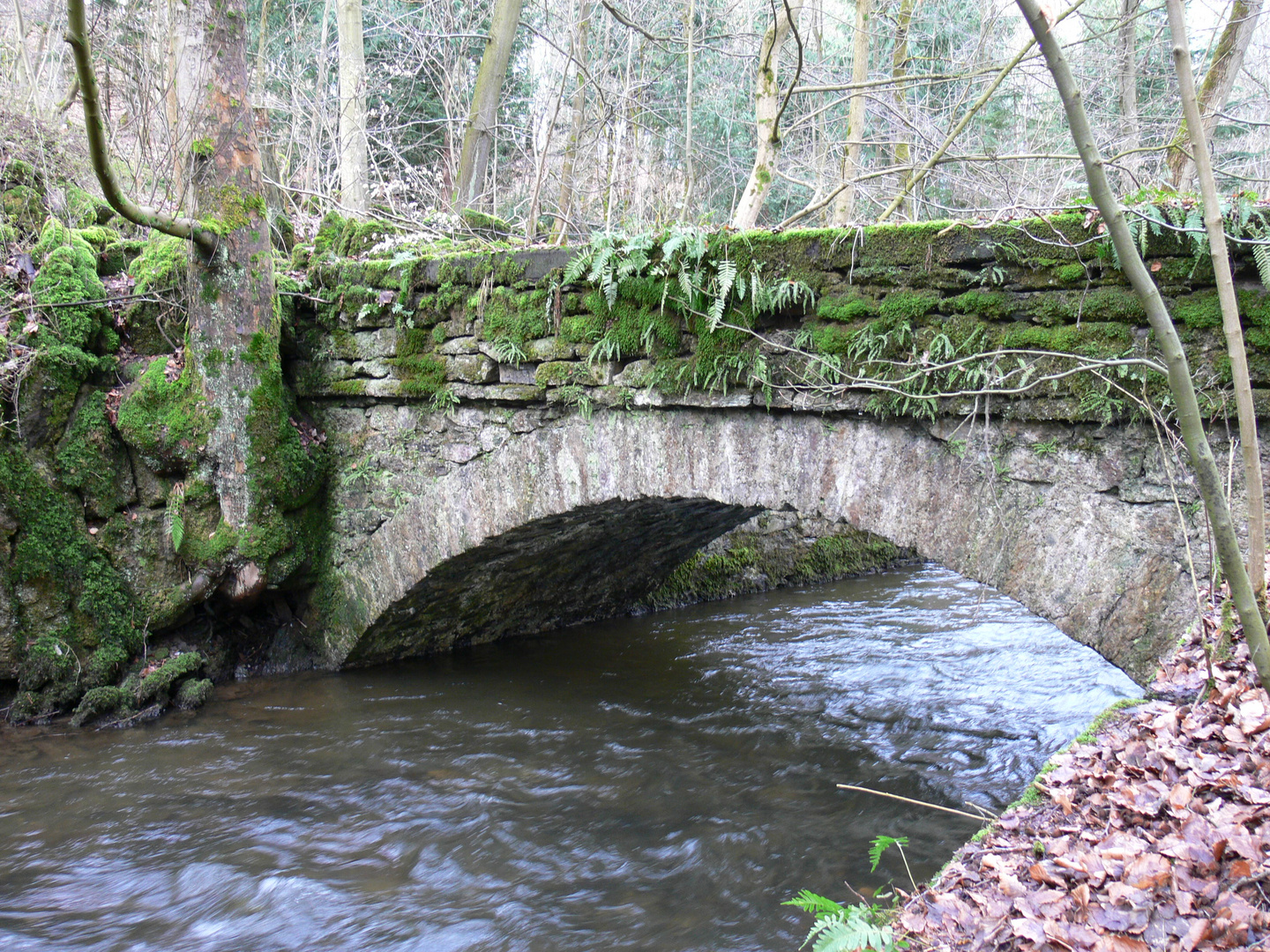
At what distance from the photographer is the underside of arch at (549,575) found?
543 cm

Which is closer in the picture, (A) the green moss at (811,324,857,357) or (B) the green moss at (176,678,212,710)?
(A) the green moss at (811,324,857,357)

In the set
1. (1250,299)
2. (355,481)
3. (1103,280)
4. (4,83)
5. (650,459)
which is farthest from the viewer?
(4,83)

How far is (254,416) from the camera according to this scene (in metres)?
5.47

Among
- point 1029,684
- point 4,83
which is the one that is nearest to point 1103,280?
point 1029,684

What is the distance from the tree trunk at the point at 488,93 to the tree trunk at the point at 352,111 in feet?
3.79

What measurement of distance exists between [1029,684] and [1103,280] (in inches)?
145

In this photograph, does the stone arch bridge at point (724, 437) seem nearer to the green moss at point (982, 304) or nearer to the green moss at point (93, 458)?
the green moss at point (982, 304)

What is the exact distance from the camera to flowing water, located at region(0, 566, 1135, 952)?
138 inches

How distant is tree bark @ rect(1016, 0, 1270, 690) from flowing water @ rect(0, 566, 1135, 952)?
4.67 feet

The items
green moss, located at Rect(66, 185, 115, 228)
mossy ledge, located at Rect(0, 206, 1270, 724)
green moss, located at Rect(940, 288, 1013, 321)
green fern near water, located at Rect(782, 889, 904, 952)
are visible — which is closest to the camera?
green fern near water, located at Rect(782, 889, 904, 952)

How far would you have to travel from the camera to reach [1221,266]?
6.84 feet

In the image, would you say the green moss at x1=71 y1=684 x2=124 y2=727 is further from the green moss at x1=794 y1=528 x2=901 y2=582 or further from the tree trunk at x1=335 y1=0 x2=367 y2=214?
the green moss at x1=794 y1=528 x2=901 y2=582

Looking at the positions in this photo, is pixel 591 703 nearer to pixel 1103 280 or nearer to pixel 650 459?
pixel 650 459

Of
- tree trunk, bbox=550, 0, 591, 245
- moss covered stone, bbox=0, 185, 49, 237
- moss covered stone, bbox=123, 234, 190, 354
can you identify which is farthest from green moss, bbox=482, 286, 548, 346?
tree trunk, bbox=550, 0, 591, 245
